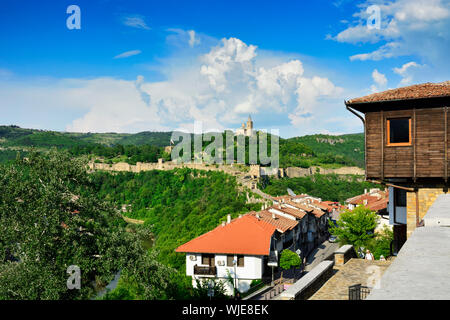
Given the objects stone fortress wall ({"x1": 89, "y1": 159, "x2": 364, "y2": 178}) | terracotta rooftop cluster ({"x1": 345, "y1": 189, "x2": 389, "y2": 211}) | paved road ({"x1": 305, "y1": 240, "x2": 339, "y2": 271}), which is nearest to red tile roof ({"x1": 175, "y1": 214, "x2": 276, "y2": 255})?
paved road ({"x1": 305, "y1": 240, "x2": 339, "y2": 271})

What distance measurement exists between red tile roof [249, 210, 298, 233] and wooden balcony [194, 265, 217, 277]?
591 centimetres

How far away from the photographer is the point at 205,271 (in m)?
24.0

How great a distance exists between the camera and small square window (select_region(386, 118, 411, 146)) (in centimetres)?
1121

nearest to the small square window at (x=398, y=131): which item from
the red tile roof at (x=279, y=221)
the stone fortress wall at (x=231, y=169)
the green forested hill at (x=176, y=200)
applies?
the red tile roof at (x=279, y=221)

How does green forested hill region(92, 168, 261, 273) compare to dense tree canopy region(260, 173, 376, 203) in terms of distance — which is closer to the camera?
green forested hill region(92, 168, 261, 273)

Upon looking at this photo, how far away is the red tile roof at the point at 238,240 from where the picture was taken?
2403 centimetres

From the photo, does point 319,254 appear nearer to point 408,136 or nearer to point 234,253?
point 234,253

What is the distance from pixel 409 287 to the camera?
6.50ft

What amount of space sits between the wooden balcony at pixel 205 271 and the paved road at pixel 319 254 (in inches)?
276

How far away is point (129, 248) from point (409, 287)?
11943mm

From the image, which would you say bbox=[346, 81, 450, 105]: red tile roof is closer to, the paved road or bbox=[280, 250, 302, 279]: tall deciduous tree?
bbox=[280, 250, 302, 279]: tall deciduous tree

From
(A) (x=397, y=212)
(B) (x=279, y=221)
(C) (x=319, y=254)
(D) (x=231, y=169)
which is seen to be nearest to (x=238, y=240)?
(B) (x=279, y=221)
